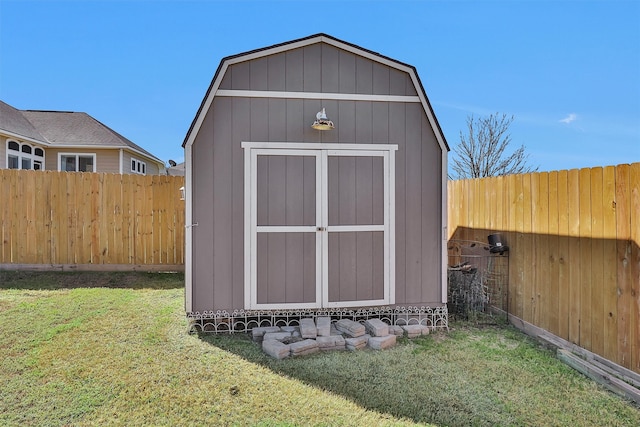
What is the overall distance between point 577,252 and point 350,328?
229 cm

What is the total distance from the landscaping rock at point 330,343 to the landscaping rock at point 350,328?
183 millimetres

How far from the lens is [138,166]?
1332 cm

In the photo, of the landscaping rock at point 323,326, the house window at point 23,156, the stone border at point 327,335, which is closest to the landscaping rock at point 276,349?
the stone border at point 327,335

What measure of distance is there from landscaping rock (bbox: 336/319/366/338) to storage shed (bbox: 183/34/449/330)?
0.59 ft

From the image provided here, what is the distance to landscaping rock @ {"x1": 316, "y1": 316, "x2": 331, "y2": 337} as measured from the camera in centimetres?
345

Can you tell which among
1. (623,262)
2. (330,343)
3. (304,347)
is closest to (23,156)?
(304,347)

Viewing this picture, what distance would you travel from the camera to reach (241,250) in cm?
375

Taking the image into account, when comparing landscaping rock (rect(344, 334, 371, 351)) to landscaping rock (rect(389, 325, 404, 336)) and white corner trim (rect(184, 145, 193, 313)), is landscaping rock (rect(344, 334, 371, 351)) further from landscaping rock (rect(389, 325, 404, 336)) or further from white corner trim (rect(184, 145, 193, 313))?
white corner trim (rect(184, 145, 193, 313))

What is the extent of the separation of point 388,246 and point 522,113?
421 inches

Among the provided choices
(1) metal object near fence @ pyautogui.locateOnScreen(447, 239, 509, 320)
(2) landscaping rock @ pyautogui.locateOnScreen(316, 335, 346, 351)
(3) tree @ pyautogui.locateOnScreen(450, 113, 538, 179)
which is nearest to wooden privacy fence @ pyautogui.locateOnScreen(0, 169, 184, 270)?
(2) landscaping rock @ pyautogui.locateOnScreen(316, 335, 346, 351)

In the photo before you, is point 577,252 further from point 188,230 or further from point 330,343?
point 188,230

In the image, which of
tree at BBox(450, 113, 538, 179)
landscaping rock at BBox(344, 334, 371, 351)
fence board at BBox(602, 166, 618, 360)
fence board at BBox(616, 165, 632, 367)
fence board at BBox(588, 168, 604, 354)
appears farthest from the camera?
tree at BBox(450, 113, 538, 179)

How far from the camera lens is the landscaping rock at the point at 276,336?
11.1ft

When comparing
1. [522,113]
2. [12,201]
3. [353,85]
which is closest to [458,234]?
[353,85]
